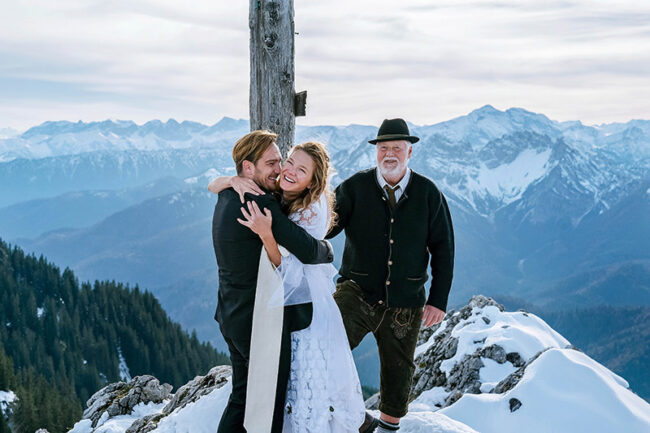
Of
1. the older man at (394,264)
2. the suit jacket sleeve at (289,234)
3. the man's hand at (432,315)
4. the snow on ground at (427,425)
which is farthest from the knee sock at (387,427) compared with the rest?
the suit jacket sleeve at (289,234)

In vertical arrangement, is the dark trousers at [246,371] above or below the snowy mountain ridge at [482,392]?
above

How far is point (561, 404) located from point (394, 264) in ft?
14.0

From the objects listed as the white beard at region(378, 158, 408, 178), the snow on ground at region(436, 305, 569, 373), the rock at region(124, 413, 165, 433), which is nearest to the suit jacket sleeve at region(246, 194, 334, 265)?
the white beard at region(378, 158, 408, 178)

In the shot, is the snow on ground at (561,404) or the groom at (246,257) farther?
the snow on ground at (561,404)

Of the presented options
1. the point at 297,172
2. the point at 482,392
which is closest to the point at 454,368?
the point at 482,392

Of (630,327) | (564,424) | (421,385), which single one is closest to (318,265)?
(564,424)

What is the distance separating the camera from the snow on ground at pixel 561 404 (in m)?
8.04

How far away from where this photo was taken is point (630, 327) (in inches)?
7229

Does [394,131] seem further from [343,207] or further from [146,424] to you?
[146,424]

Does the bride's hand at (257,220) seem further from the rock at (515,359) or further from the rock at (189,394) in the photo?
the rock at (515,359)

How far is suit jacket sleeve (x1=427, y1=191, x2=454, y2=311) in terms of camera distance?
661 cm

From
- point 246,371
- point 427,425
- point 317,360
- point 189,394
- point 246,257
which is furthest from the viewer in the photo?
point 189,394

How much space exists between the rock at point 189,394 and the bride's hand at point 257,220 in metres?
5.65

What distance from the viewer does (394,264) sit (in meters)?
6.56
